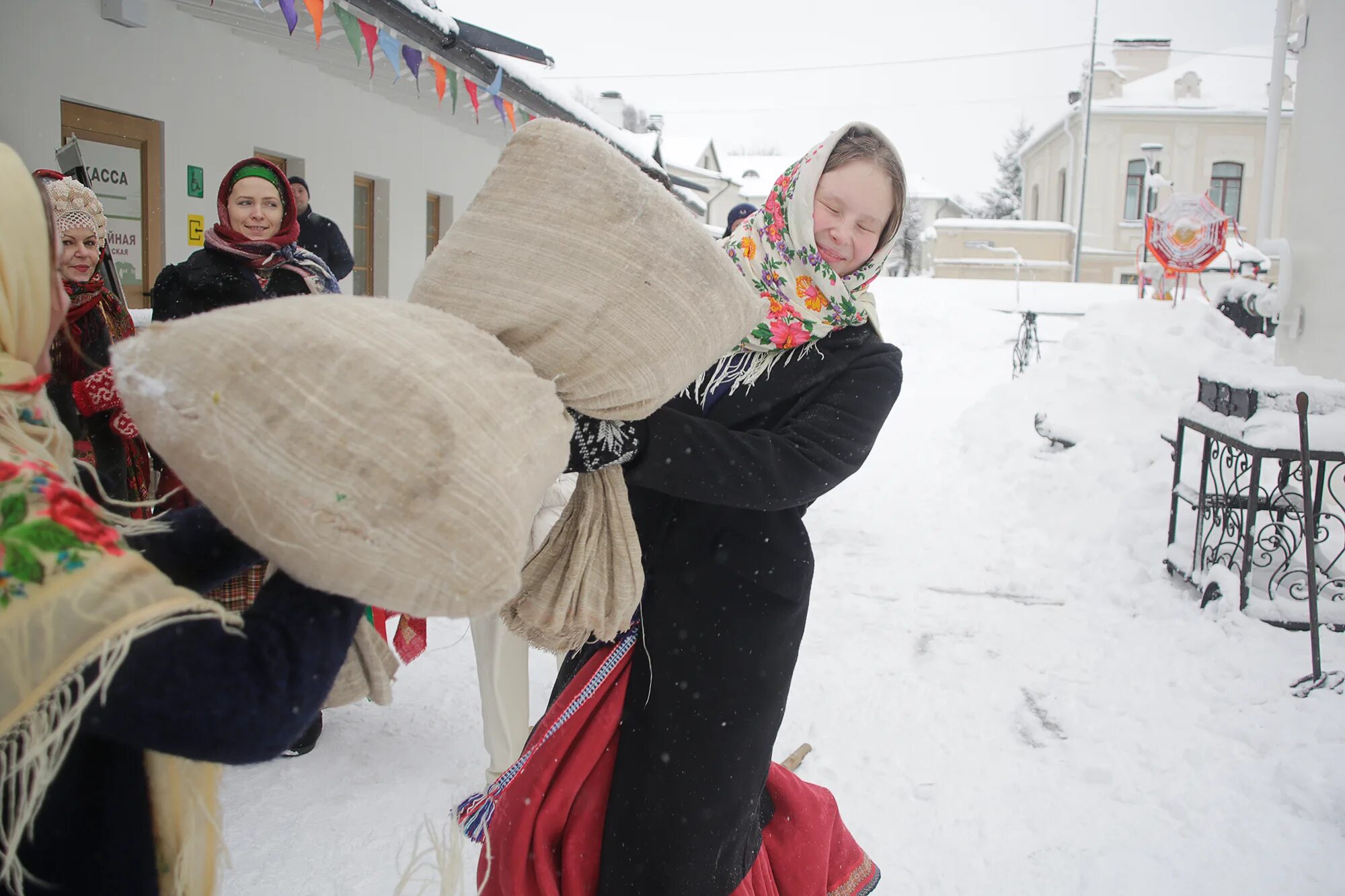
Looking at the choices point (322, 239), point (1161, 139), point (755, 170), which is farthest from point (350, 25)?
point (755, 170)

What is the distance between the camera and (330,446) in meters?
0.87

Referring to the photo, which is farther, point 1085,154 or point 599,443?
point 1085,154

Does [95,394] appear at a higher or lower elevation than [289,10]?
lower

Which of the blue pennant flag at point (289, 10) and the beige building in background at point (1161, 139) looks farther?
the beige building in background at point (1161, 139)

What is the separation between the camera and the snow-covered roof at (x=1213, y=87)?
32594 mm

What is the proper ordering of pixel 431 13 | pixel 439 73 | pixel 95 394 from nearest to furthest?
pixel 95 394
pixel 431 13
pixel 439 73

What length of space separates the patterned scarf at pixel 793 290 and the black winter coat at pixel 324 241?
123 inches

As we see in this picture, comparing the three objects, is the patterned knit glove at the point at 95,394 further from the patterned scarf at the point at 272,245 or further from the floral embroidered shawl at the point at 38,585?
the floral embroidered shawl at the point at 38,585

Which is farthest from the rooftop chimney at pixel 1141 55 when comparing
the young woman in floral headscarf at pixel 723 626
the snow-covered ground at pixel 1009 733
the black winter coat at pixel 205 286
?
the young woman in floral headscarf at pixel 723 626

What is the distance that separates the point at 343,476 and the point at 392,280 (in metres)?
8.53

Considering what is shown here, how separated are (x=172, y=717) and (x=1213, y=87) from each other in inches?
1636

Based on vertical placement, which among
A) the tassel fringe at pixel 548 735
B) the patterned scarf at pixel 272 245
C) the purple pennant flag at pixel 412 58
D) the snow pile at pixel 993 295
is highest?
the purple pennant flag at pixel 412 58

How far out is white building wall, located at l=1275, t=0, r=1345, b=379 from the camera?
6152 millimetres

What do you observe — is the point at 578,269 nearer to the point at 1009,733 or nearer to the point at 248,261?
the point at 248,261
